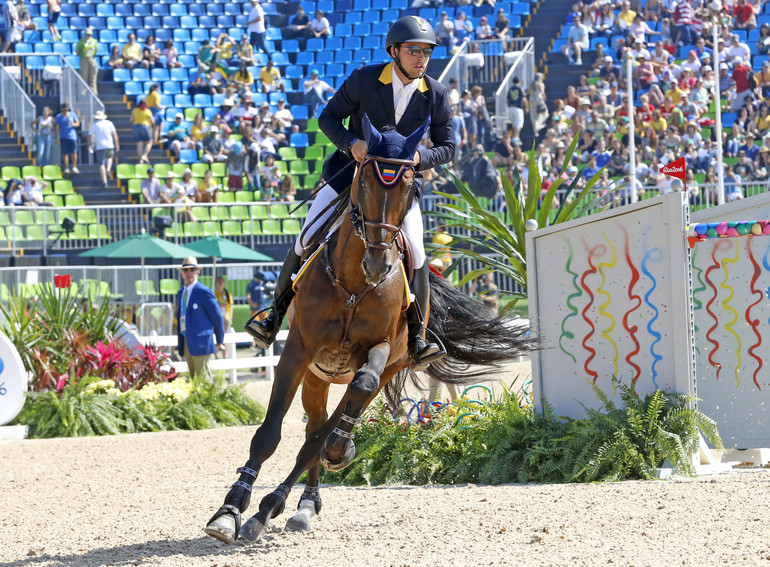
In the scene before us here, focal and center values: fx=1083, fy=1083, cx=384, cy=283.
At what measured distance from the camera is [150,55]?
29797 mm

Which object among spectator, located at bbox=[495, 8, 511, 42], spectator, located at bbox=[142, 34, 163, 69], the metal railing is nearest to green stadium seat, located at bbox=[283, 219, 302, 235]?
the metal railing

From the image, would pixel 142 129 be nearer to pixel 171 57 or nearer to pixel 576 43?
pixel 171 57

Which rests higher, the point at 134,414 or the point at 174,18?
the point at 174,18

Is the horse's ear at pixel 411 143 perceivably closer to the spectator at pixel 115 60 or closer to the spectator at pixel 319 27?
the spectator at pixel 115 60

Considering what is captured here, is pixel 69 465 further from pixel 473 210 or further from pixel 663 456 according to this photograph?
pixel 663 456

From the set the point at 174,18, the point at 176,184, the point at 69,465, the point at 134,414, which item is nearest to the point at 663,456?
the point at 69,465

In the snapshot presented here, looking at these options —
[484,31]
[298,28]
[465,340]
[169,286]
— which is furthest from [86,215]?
[465,340]

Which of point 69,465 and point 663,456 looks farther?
point 69,465

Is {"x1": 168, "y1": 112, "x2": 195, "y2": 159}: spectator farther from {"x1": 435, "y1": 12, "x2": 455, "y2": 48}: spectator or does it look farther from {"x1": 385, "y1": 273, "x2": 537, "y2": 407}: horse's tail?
{"x1": 385, "y1": 273, "x2": 537, "y2": 407}: horse's tail

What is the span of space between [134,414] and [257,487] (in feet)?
14.3

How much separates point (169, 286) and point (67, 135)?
805 cm

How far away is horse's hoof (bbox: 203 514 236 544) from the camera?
5172 mm

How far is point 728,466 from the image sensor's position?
7605 mm

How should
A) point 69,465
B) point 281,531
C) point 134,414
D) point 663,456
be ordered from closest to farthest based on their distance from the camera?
point 281,531 < point 663,456 < point 69,465 < point 134,414
